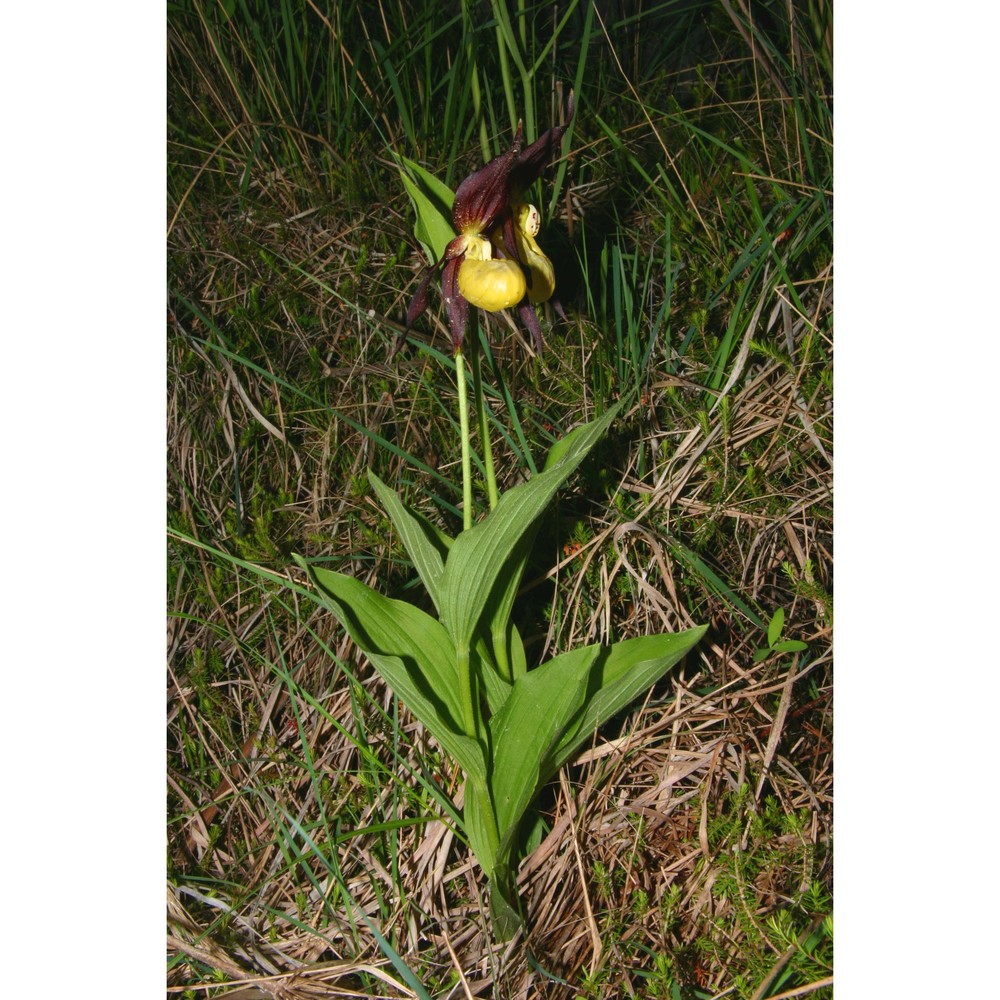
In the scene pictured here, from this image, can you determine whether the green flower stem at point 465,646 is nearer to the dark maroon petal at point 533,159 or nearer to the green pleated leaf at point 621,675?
the green pleated leaf at point 621,675

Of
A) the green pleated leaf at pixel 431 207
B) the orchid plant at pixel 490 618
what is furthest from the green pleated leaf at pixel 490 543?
the green pleated leaf at pixel 431 207

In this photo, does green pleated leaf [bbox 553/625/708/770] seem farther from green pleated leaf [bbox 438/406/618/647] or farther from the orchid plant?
green pleated leaf [bbox 438/406/618/647]

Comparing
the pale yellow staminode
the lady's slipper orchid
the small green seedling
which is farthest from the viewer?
the small green seedling

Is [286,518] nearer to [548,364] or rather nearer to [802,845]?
[548,364]

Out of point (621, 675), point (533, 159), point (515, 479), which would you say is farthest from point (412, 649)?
point (533, 159)

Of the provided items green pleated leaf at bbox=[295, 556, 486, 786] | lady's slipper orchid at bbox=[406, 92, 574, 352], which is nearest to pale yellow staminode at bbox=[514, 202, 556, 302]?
lady's slipper orchid at bbox=[406, 92, 574, 352]

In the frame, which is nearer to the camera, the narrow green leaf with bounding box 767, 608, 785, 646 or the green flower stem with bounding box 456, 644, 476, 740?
the green flower stem with bounding box 456, 644, 476, 740
